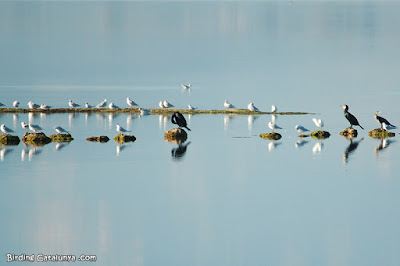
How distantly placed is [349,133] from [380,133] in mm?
1654

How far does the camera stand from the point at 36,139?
43.7m

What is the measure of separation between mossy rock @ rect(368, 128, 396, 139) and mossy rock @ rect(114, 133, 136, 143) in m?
12.1

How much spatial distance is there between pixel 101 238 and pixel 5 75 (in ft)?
183

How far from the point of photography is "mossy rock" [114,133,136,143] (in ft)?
147

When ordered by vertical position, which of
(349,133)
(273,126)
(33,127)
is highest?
(273,126)

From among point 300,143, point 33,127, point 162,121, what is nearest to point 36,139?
point 33,127

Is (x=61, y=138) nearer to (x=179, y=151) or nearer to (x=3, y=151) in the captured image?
(x=3, y=151)

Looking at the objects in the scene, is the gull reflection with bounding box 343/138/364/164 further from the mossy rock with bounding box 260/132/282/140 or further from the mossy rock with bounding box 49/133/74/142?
the mossy rock with bounding box 49/133/74/142

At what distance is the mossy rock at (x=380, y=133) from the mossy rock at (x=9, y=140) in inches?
694

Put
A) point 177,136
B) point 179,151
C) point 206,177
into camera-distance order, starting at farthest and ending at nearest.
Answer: point 177,136, point 179,151, point 206,177

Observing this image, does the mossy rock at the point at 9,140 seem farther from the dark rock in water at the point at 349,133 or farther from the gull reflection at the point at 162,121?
the dark rock in water at the point at 349,133

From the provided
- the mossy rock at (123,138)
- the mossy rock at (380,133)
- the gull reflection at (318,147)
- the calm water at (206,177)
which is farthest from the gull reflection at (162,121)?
the mossy rock at (380,133)

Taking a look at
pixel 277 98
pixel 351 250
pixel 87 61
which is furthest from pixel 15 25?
pixel 351 250

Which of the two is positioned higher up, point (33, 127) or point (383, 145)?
point (33, 127)
